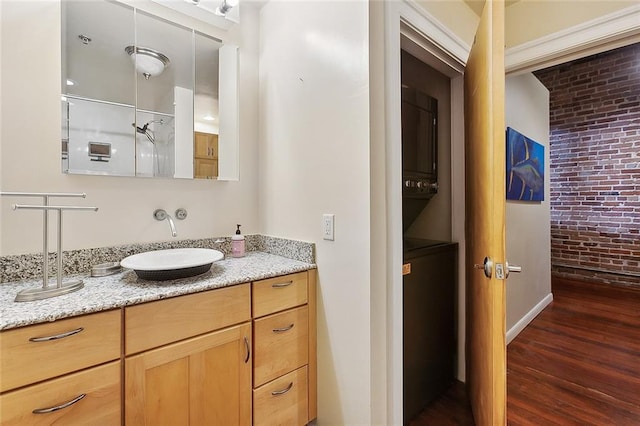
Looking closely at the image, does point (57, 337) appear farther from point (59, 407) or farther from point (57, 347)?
point (59, 407)

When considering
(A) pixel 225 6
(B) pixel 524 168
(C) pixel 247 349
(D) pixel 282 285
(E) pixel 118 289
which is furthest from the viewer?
(B) pixel 524 168

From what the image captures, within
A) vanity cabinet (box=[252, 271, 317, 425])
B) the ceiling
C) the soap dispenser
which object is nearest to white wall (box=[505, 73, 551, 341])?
the ceiling

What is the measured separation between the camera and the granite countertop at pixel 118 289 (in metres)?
0.89

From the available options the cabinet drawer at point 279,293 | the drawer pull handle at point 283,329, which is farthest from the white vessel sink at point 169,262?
the drawer pull handle at point 283,329

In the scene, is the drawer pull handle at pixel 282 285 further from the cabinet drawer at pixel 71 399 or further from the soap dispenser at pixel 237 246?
the cabinet drawer at pixel 71 399

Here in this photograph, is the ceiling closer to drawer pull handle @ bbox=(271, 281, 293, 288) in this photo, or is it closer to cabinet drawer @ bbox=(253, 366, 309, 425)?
drawer pull handle @ bbox=(271, 281, 293, 288)

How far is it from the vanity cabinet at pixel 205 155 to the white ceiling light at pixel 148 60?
36 cm

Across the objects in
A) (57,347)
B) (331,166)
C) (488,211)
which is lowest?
(57,347)

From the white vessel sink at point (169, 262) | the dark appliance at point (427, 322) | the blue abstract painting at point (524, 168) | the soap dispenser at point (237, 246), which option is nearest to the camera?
the white vessel sink at point (169, 262)

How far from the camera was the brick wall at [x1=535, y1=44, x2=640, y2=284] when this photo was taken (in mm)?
3865

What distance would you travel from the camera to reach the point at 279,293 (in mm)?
1383

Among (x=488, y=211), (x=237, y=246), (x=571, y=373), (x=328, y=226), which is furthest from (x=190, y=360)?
(x=571, y=373)

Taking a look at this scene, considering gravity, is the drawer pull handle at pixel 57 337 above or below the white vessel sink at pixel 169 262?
below

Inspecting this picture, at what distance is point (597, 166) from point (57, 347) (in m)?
5.71
